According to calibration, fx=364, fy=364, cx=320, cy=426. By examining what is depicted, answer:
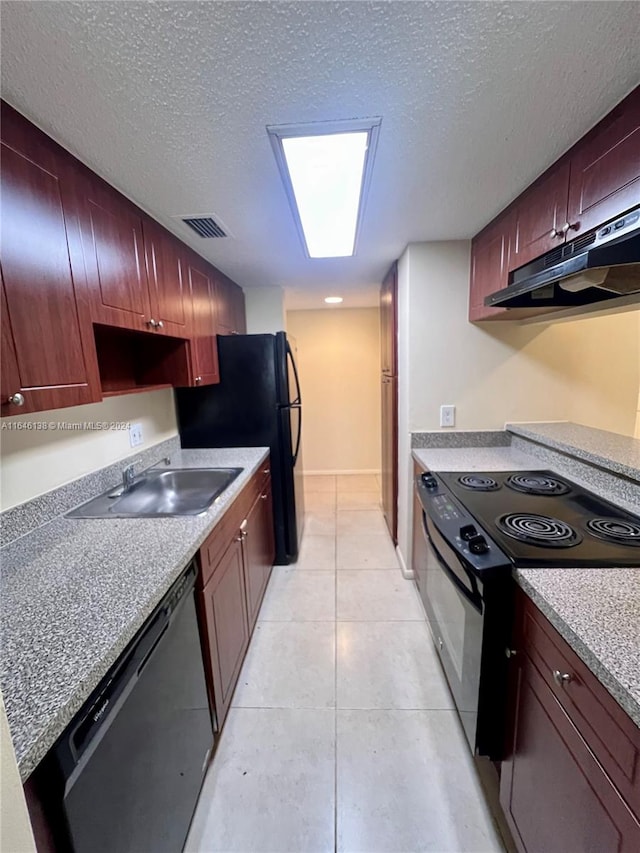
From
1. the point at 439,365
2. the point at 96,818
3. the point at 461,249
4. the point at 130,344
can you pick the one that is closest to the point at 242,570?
the point at 96,818

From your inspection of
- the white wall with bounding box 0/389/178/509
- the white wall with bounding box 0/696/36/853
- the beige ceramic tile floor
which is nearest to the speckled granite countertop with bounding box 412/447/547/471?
the beige ceramic tile floor

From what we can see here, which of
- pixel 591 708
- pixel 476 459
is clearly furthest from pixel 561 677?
pixel 476 459

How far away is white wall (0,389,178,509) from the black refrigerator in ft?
1.33

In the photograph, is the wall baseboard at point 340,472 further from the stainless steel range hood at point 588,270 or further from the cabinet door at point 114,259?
the cabinet door at point 114,259

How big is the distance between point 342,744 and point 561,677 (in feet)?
3.44

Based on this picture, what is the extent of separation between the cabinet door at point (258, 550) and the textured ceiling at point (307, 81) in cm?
161

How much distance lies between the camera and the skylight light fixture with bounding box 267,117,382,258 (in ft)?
3.52

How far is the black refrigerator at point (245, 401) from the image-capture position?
2.47 metres

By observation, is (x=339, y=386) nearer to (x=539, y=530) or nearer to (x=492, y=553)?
(x=539, y=530)

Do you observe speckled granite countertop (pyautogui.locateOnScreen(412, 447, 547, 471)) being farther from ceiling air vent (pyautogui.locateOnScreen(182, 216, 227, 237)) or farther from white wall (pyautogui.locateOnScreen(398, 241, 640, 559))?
ceiling air vent (pyautogui.locateOnScreen(182, 216, 227, 237))

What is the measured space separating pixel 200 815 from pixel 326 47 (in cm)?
224

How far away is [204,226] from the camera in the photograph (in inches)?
69.4

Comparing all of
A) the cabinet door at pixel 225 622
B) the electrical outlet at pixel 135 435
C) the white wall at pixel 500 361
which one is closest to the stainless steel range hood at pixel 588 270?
the white wall at pixel 500 361

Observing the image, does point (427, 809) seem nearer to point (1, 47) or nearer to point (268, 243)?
point (1, 47)
